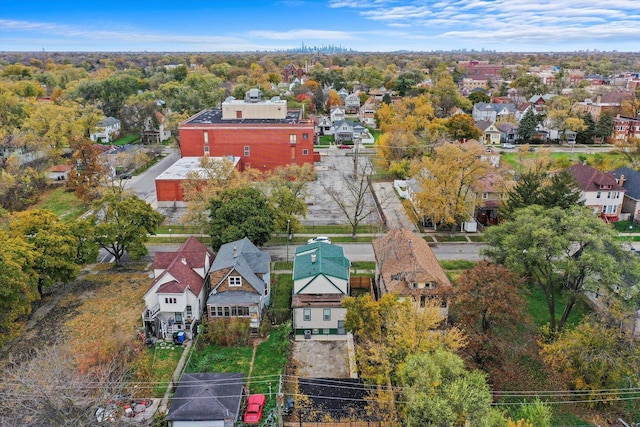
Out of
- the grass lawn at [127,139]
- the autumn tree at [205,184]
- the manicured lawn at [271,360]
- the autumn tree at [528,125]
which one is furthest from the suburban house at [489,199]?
the grass lawn at [127,139]

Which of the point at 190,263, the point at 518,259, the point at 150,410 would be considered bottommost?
the point at 150,410

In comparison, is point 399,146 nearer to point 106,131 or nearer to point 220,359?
point 220,359

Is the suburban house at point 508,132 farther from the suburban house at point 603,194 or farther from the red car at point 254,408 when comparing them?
the red car at point 254,408

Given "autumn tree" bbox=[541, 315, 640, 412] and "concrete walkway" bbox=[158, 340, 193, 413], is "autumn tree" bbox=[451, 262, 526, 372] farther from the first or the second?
"concrete walkway" bbox=[158, 340, 193, 413]

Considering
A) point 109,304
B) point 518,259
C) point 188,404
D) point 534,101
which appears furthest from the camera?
point 534,101

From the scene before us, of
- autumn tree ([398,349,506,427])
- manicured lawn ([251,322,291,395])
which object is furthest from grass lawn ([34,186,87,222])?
autumn tree ([398,349,506,427])

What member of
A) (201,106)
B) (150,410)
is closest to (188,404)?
(150,410)

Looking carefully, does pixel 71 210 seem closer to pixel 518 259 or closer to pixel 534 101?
pixel 518 259
